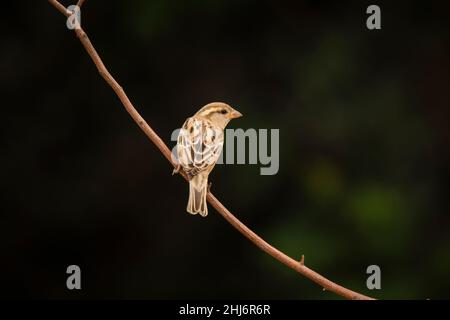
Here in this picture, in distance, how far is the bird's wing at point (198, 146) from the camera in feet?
7.10

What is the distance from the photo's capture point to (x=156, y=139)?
1.86m

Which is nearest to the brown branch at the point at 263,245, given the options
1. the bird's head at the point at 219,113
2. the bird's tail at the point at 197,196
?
the bird's tail at the point at 197,196

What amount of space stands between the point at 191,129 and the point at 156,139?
44cm

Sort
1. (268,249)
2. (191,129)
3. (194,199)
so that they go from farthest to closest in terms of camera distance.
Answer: (191,129) → (194,199) → (268,249)

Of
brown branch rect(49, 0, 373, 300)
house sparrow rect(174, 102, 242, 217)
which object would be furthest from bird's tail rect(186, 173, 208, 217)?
brown branch rect(49, 0, 373, 300)

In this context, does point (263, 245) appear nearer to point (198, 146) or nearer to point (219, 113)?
point (198, 146)

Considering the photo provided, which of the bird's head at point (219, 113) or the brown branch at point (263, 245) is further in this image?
the bird's head at point (219, 113)

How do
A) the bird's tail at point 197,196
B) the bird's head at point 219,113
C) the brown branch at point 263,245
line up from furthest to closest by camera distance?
the bird's head at point 219,113 → the bird's tail at point 197,196 → the brown branch at point 263,245

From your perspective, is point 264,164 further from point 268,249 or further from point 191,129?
point 268,249

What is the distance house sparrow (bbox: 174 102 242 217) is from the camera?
212 centimetres

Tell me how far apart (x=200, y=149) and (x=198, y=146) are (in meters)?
0.01

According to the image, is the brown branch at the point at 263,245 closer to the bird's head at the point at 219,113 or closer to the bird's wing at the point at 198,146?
the bird's wing at the point at 198,146

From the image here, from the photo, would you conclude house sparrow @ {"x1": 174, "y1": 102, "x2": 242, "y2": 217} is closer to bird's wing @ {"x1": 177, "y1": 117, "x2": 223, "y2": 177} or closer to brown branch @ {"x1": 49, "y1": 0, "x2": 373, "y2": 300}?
bird's wing @ {"x1": 177, "y1": 117, "x2": 223, "y2": 177}

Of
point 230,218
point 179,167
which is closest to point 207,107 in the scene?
point 179,167
